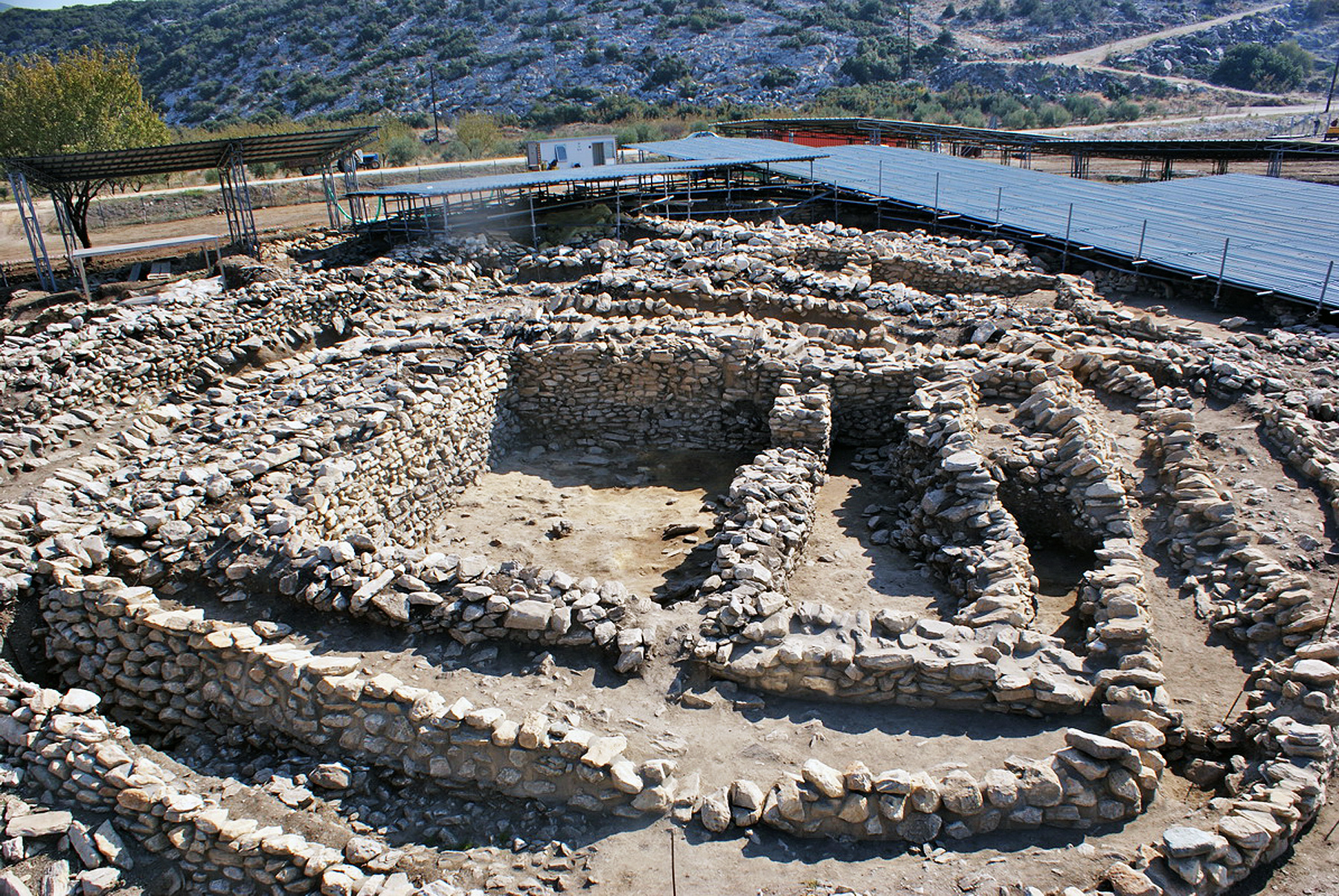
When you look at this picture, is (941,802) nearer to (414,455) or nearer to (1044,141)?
(414,455)

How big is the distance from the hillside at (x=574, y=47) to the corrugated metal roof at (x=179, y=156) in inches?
1971

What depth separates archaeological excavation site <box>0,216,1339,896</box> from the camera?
6004mm

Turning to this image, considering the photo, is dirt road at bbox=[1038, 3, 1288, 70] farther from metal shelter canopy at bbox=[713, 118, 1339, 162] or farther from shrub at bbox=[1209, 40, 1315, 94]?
metal shelter canopy at bbox=[713, 118, 1339, 162]

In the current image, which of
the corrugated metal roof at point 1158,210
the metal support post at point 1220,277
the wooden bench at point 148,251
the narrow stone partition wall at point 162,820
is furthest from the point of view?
Answer: the wooden bench at point 148,251

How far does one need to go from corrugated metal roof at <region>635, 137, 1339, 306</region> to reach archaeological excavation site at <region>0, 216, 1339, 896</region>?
106 inches

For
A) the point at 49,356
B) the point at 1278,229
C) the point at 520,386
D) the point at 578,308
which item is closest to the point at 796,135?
the point at 1278,229

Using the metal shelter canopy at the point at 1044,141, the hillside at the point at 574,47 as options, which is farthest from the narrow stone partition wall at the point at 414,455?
the hillside at the point at 574,47

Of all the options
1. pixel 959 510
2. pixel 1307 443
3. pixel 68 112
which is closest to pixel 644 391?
pixel 959 510

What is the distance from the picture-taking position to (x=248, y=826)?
237 inches

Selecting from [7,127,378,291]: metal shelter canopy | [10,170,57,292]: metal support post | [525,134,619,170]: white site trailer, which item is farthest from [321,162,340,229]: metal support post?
[525,134,619,170]: white site trailer

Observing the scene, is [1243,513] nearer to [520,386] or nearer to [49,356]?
[520,386]

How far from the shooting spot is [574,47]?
82.3 meters

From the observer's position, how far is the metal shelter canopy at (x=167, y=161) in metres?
20.2

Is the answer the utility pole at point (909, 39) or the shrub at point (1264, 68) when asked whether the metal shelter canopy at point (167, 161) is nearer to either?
the utility pole at point (909, 39)
